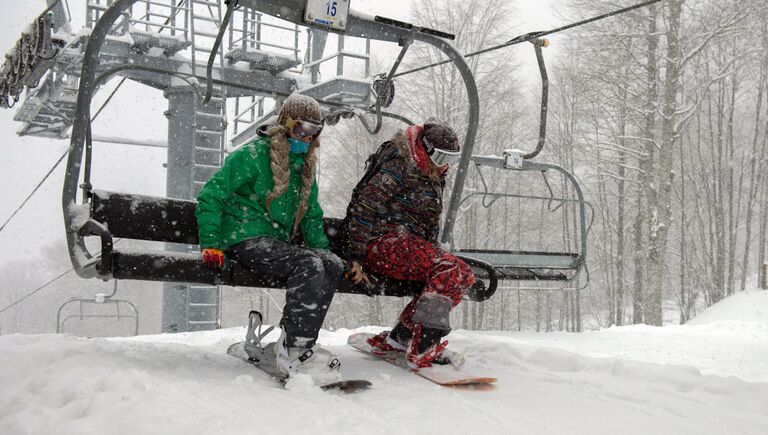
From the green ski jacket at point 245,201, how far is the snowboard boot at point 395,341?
39.4 inches

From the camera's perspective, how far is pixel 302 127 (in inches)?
133

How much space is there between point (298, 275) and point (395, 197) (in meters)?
0.96

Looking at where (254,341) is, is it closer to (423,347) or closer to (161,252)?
(161,252)

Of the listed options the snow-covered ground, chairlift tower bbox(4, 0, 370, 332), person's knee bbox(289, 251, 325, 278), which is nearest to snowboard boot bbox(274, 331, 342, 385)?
the snow-covered ground

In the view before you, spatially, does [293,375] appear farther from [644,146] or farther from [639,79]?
[644,146]

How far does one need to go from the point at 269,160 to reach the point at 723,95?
2283cm

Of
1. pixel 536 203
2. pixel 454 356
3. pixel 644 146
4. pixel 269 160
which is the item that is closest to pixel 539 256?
pixel 454 356

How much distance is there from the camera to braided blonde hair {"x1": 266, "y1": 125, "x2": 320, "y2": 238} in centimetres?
334

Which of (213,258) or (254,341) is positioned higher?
(213,258)

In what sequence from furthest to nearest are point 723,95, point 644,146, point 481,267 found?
point 723,95, point 644,146, point 481,267

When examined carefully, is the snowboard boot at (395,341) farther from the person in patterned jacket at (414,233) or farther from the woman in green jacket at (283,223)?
the woman in green jacket at (283,223)

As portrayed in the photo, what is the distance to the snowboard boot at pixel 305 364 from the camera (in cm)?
303

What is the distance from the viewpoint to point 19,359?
2898mm

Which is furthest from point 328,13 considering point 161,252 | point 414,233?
point 161,252
